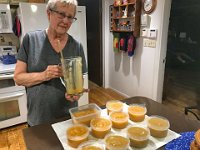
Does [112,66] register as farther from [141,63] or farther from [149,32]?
[149,32]

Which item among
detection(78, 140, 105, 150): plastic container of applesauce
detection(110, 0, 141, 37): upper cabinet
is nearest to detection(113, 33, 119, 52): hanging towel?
detection(110, 0, 141, 37): upper cabinet

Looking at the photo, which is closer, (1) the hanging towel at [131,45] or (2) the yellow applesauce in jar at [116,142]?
(2) the yellow applesauce in jar at [116,142]

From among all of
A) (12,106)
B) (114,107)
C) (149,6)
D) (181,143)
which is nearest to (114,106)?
(114,107)

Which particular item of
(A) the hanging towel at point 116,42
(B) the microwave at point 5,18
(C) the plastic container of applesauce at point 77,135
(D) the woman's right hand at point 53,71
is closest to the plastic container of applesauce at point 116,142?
(C) the plastic container of applesauce at point 77,135

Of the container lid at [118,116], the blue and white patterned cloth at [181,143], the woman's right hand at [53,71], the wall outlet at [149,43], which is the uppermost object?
the wall outlet at [149,43]

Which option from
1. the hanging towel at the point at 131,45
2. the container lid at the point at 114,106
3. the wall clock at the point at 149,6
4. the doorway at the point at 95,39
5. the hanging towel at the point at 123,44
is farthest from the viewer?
the doorway at the point at 95,39

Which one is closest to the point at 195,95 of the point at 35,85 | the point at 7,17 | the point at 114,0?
the point at 114,0

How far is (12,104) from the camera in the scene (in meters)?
2.38

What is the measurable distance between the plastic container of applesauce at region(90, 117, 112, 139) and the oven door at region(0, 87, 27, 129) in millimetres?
1694

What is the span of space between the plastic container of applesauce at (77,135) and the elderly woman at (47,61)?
19 cm

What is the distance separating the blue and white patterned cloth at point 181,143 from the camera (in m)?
0.83

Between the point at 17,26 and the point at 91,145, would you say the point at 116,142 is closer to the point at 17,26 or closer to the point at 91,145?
the point at 91,145

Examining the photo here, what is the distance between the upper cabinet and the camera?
2750 mm

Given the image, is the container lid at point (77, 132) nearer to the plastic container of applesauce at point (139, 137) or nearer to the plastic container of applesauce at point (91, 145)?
the plastic container of applesauce at point (91, 145)
